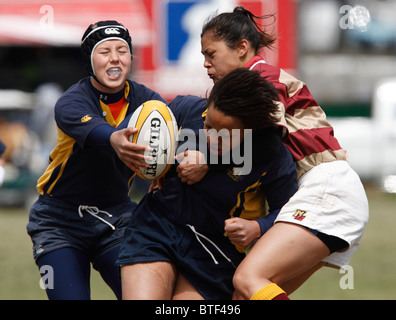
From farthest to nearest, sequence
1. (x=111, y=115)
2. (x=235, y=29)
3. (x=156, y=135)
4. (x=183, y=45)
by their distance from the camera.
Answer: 1. (x=183, y=45)
2. (x=111, y=115)
3. (x=235, y=29)
4. (x=156, y=135)

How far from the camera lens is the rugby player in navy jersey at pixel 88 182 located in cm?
390

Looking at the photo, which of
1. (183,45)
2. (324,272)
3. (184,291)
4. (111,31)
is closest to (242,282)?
(184,291)

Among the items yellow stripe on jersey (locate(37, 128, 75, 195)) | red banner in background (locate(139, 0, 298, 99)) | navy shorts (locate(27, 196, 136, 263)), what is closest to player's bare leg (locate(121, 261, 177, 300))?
navy shorts (locate(27, 196, 136, 263))

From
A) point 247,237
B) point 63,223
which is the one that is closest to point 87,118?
point 63,223

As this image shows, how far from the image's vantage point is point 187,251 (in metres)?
3.69

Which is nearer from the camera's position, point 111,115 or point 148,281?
point 148,281

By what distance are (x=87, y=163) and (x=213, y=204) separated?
86 cm

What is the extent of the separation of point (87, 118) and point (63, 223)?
0.76 m

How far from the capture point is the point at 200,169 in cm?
356

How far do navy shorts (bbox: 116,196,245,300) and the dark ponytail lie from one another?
993 mm

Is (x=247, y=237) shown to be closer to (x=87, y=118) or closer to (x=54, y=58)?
(x=87, y=118)

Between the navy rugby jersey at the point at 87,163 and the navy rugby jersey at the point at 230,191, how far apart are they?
49cm

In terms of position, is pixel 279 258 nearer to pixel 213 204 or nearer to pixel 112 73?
pixel 213 204

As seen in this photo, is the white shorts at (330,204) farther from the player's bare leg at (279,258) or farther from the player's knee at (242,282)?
the player's knee at (242,282)
